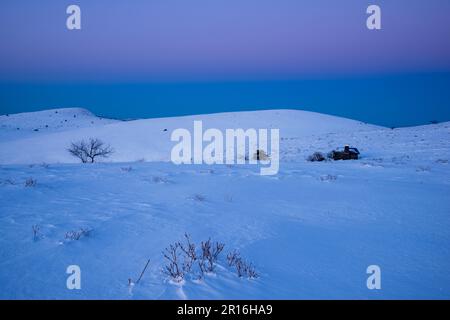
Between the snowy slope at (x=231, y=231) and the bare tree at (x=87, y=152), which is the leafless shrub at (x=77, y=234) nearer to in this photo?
the snowy slope at (x=231, y=231)

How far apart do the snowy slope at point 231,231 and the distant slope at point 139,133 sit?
20419mm

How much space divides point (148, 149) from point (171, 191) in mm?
27743

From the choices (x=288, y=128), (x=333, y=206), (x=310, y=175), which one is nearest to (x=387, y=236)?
(x=333, y=206)

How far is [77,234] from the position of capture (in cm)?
435

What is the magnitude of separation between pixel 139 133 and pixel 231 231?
4133 cm

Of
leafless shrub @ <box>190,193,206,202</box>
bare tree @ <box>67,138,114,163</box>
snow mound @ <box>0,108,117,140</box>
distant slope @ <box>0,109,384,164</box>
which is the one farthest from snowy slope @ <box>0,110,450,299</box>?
snow mound @ <box>0,108,117,140</box>

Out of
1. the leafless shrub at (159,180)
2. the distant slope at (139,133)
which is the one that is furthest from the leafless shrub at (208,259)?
the distant slope at (139,133)

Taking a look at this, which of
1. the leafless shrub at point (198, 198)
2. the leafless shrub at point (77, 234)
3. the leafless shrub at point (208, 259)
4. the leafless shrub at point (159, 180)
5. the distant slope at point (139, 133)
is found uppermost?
the distant slope at point (139, 133)

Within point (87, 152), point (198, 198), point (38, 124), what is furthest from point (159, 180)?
point (38, 124)

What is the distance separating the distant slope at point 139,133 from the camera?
107 feet

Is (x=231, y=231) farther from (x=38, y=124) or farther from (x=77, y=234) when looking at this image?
(x=38, y=124)

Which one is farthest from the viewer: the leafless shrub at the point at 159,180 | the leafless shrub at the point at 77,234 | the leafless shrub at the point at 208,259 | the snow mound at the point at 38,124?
the snow mound at the point at 38,124

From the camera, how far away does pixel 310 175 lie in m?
10.3
